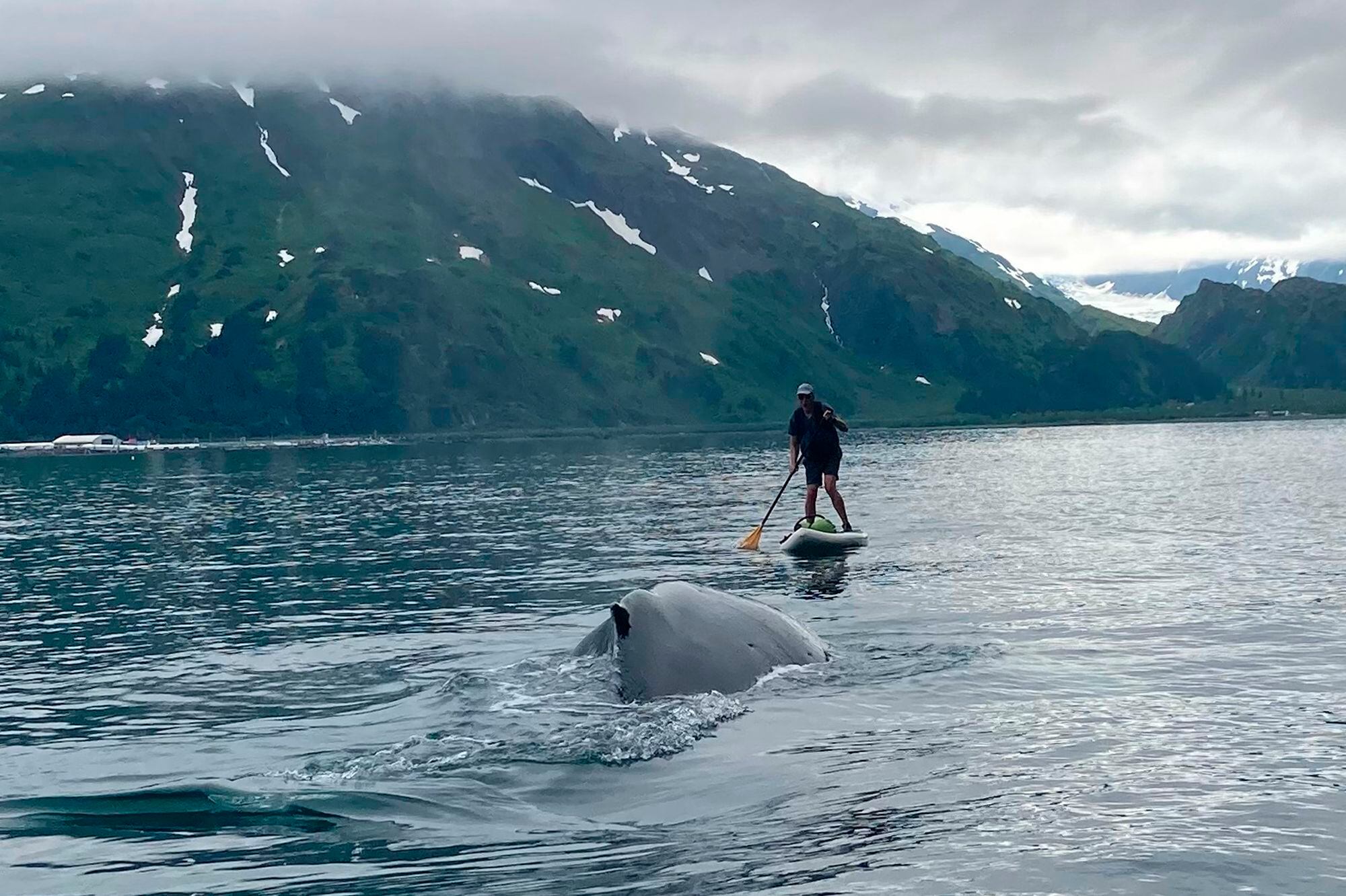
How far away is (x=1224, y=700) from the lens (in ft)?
51.5

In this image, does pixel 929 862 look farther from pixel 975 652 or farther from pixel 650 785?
pixel 975 652

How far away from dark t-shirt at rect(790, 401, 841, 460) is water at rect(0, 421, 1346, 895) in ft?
9.82

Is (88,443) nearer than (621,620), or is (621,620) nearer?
(621,620)

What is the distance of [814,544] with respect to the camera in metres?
34.2

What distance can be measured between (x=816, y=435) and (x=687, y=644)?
1967 centimetres

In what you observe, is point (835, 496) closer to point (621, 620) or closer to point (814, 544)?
point (814, 544)

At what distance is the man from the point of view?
35438 millimetres

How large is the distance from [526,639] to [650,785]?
31.0ft

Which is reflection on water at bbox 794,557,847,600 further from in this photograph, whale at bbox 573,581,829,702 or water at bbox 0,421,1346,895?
whale at bbox 573,581,829,702

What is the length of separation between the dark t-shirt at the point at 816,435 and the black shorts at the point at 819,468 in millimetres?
63

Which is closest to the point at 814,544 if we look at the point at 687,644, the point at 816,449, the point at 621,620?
the point at 816,449

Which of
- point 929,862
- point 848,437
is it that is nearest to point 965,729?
point 929,862

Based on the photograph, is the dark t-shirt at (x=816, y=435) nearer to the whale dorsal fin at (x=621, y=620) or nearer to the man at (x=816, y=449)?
the man at (x=816, y=449)

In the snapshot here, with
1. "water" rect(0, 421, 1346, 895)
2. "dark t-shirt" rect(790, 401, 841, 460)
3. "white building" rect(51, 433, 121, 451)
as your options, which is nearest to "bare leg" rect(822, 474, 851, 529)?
"dark t-shirt" rect(790, 401, 841, 460)
